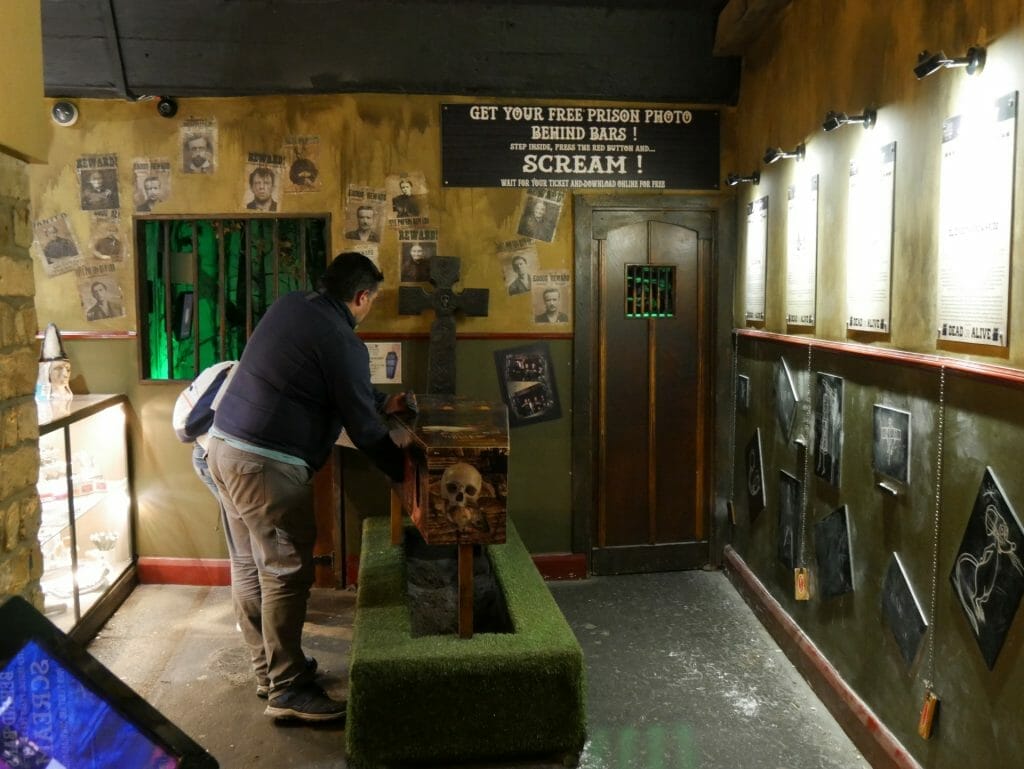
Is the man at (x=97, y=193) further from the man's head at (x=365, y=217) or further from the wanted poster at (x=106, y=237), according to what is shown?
the man's head at (x=365, y=217)

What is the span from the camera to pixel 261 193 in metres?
4.58

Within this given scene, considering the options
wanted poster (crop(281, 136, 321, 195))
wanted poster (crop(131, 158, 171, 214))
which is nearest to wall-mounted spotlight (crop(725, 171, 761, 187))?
wanted poster (crop(281, 136, 321, 195))

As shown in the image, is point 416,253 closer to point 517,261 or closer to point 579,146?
point 517,261

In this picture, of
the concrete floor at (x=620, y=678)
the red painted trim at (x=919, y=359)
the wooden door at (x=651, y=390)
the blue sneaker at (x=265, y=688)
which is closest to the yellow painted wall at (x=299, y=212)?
the wooden door at (x=651, y=390)

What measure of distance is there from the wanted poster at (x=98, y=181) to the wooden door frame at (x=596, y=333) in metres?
2.67

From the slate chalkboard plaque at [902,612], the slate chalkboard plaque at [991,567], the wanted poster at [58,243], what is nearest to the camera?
the slate chalkboard plaque at [991,567]

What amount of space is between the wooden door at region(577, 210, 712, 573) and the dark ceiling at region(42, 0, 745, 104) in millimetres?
850

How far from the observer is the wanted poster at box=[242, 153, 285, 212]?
4.56 m

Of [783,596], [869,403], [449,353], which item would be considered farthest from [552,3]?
→ [783,596]

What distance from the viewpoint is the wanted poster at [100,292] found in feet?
15.1

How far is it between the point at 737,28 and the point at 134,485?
4370 millimetres

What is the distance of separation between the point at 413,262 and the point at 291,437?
5.81 ft

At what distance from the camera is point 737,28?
171 inches

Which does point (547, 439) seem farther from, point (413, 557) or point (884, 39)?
point (884, 39)
